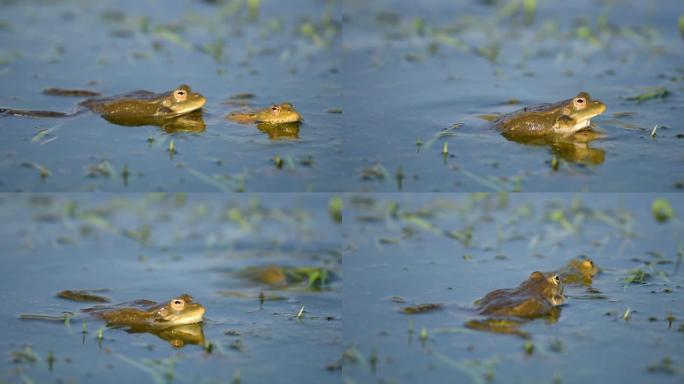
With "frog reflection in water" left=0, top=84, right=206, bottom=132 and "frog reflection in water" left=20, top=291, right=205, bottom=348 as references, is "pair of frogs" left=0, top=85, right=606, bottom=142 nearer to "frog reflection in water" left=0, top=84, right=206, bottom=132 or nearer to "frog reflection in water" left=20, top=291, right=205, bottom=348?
"frog reflection in water" left=0, top=84, right=206, bottom=132

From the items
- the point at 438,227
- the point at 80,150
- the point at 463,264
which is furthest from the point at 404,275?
the point at 80,150

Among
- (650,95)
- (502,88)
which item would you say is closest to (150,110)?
(502,88)

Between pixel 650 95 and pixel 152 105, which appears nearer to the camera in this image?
pixel 152 105

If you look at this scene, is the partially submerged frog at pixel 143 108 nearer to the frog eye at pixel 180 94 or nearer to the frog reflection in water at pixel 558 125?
the frog eye at pixel 180 94

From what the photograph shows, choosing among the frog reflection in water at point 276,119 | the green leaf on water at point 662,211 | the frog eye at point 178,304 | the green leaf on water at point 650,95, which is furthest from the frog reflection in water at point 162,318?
the green leaf on water at point 662,211

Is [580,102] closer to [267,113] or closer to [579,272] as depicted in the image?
[579,272]

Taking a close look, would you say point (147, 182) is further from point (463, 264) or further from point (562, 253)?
point (562, 253)
